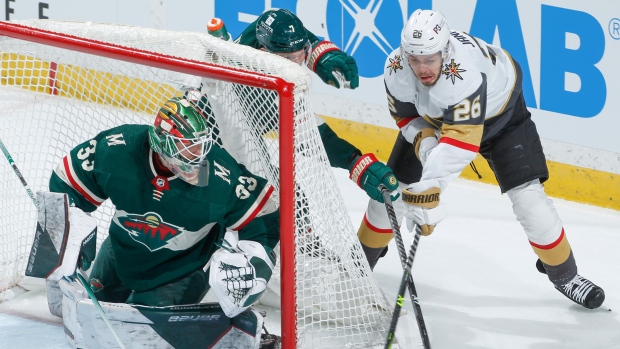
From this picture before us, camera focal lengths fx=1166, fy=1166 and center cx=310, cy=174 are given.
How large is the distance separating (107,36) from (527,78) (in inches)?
85.0

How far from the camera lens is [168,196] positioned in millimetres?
3449

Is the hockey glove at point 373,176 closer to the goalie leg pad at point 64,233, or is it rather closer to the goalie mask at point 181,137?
the goalie mask at point 181,137

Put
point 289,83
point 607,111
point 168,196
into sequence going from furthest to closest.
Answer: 1. point 607,111
2. point 168,196
3. point 289,83

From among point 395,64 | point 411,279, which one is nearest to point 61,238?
point 411,279

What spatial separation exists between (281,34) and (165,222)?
0.88m

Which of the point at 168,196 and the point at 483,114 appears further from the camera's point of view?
the point at 483,114

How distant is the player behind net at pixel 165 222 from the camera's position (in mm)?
3377

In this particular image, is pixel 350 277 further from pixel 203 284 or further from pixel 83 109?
pixel 83 109

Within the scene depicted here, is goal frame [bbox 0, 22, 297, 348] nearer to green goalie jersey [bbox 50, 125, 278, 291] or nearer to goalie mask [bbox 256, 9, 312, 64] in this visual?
green goalie jersey [bbox 50, 125, 278, 291]

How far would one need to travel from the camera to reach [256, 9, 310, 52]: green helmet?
403 cm

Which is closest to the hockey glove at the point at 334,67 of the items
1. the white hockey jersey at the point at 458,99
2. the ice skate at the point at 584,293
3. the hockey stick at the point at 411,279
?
the white hockey jersey at the point at 458,99

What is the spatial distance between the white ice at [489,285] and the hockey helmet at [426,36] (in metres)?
1.01

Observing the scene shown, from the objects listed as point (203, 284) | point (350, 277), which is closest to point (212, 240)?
point (203, 284)

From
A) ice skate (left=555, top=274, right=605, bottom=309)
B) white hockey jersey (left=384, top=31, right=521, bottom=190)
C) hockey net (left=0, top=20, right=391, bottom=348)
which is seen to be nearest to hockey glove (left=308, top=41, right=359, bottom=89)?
white hockey jersey (left=384, top=31, right=521, bottom=190)
